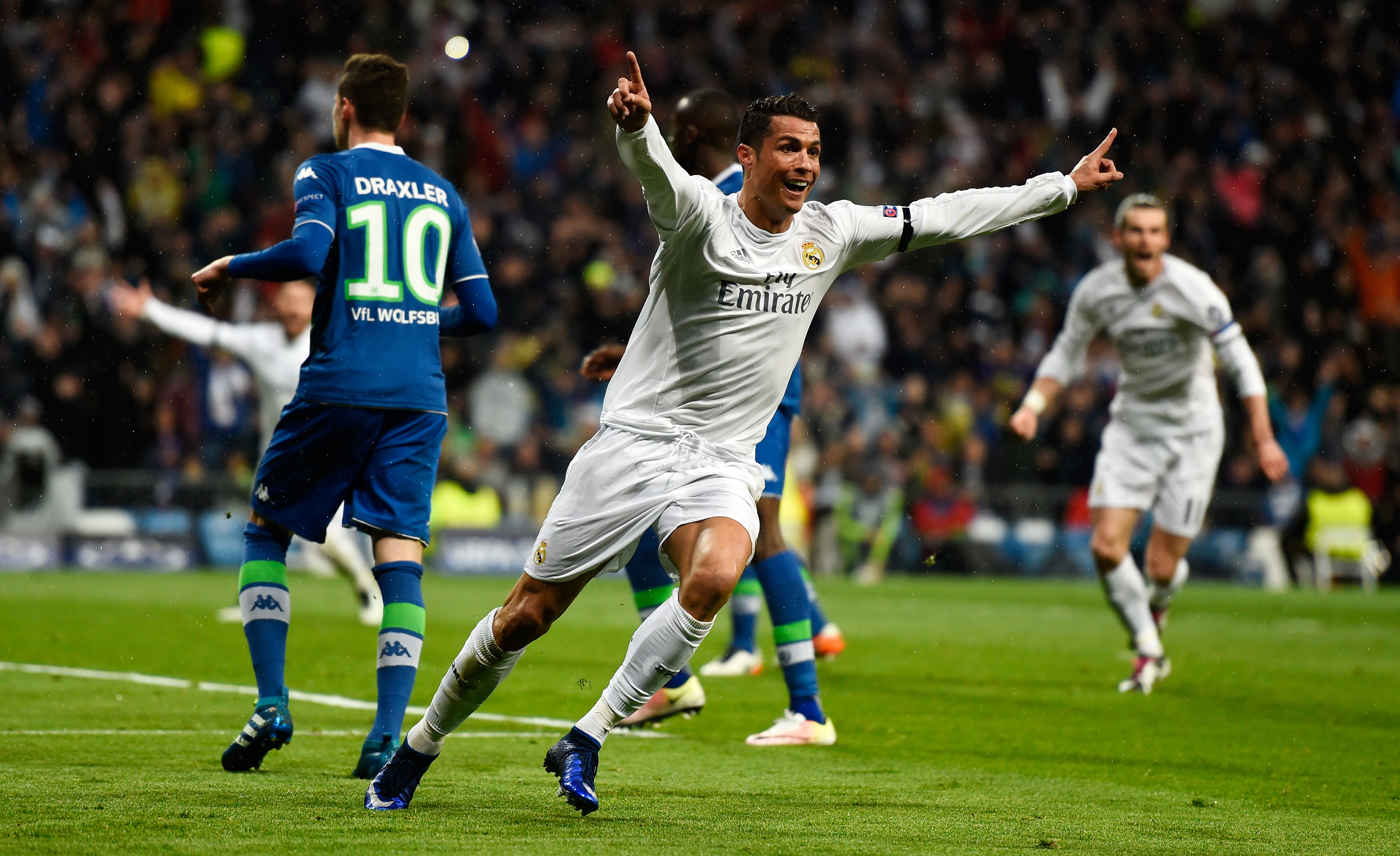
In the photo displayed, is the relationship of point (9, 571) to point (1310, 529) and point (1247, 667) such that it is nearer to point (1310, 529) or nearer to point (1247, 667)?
point (1247, 667)

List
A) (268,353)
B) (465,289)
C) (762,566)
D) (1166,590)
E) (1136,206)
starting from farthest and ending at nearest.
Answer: (268,353)
(1166,590)
(1136,206)
(762,566)
(465,289)

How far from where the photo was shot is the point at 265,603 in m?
5.64

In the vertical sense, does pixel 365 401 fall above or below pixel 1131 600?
above

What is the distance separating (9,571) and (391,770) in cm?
1477

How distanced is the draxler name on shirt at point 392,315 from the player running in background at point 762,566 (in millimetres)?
778

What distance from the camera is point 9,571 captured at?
58.4 feet

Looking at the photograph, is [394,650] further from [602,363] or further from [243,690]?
[243,690]

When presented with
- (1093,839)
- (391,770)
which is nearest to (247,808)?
(391,770)

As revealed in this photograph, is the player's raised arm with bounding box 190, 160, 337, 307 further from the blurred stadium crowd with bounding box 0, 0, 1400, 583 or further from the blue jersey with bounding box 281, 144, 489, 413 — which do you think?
the blurred stadium crowd with bounding box 0, 0, 1400, 583

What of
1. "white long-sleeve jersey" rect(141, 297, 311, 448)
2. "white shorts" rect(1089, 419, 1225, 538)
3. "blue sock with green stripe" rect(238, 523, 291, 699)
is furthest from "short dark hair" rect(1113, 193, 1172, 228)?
"blue sock with green stripe" rect(238, 523, 291, 699)

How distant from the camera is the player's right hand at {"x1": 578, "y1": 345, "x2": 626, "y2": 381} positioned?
641cm

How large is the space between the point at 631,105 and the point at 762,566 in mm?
3091

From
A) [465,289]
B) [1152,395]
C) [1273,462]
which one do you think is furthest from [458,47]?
[465,289]

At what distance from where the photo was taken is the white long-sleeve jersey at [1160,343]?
9.29m
